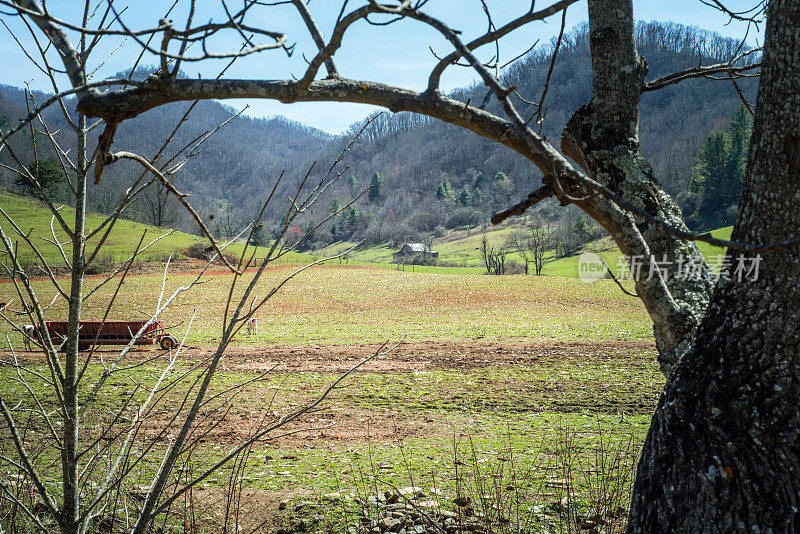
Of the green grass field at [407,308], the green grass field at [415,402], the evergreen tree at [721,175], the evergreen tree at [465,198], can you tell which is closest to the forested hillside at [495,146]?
the evergreen tree at [465,198]

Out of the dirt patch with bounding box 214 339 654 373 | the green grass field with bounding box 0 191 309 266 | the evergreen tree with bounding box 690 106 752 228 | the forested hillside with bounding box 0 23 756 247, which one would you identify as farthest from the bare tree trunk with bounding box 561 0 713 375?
the forested hillside with bounding box 0 23 756 247

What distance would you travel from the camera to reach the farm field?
371 centimetres

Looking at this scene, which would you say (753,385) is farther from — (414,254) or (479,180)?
(479,180)

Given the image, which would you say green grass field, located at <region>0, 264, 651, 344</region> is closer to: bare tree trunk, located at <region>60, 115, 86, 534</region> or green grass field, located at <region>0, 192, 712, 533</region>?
green grass field, located at <region>0, 192, 712, 533</region>

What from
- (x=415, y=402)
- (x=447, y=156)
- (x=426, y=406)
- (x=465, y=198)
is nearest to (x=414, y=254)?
(x=465, y=198)

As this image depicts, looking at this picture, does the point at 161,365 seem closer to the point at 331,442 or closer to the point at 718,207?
the point at 331,442

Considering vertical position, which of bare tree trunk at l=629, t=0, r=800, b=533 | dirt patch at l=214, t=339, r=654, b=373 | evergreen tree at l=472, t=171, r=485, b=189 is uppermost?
evergreen tree at l=472, t=171, r=485, b=189

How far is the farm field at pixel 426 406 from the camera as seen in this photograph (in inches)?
146

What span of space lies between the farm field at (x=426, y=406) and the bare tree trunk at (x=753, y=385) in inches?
42.3

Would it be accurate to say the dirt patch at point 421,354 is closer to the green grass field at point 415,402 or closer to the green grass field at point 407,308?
the green grass field at point 415,402

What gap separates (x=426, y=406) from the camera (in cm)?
709

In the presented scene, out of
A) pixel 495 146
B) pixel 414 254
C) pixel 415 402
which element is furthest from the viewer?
pixel 495 146

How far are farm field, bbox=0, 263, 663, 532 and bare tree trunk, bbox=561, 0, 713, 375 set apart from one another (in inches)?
46.0

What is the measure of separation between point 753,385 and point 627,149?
1.40 meters
